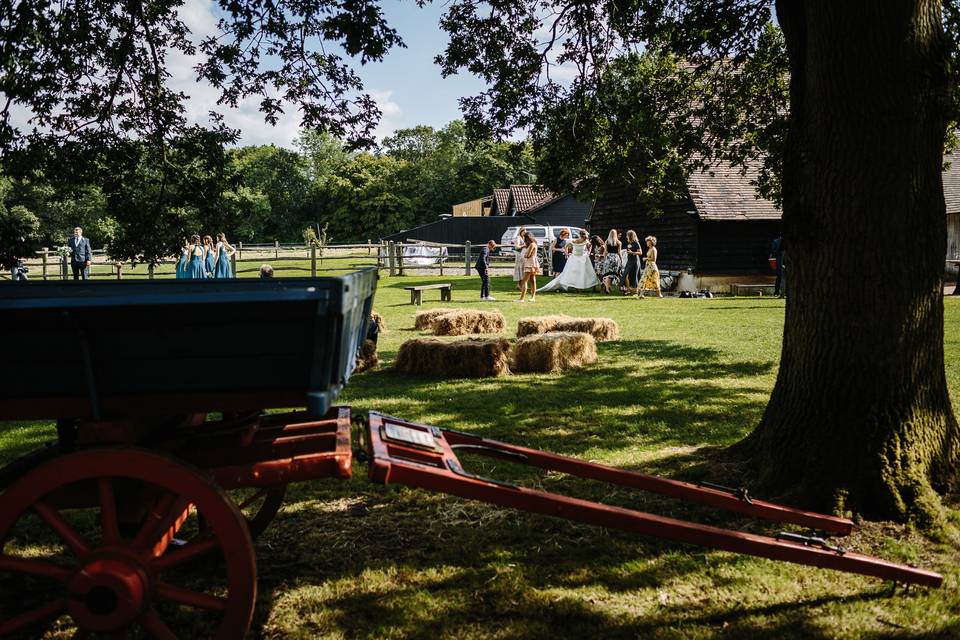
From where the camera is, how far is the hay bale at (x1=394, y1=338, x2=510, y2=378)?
914 cm

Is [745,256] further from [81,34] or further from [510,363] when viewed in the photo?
[81,34]

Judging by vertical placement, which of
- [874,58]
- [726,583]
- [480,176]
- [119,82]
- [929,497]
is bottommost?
[726,583]

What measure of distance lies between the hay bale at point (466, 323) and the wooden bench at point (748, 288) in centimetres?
1341

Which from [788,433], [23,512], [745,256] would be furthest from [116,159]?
[745,256]

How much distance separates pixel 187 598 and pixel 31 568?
0.55 meters

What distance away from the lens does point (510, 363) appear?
383 inches

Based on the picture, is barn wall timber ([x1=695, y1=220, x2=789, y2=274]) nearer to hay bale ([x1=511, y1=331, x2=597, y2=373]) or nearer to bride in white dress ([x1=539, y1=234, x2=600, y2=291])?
bride in white dress ([x1=539, y1=234, x2=600, y2=291])

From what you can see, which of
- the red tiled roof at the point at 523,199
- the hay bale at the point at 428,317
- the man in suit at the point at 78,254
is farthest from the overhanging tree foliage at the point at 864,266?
the red tiled roof at the point at 523,199

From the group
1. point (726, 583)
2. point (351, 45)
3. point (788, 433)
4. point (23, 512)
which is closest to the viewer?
point (23, 512)

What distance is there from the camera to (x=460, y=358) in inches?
360

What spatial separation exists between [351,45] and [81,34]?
9.01 ft

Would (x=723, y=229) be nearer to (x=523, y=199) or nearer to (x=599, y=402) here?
(x=599, y=402)

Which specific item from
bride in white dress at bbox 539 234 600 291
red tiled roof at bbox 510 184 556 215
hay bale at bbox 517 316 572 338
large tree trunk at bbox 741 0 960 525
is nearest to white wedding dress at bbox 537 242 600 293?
bride in white dress at bbox 539 234 600 291

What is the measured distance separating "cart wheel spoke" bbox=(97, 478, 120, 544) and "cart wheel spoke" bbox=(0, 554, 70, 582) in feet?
0.61
